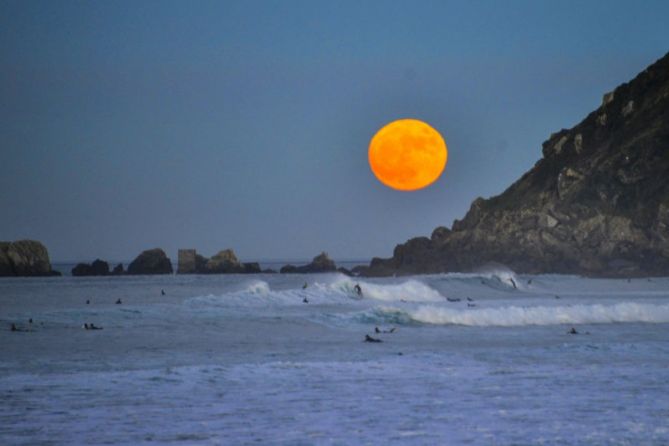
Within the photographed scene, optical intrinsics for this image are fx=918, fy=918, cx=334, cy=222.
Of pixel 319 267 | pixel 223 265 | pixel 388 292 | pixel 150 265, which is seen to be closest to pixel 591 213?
pixel 319 267

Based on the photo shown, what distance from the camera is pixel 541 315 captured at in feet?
146

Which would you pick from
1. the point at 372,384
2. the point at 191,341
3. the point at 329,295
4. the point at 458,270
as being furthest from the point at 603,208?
the point at 372,384

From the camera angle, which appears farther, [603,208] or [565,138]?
[565,138]

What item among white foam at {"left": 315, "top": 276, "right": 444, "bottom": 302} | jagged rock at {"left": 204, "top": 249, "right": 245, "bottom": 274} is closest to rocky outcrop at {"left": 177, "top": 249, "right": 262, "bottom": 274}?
jagged rock at {"left": 204, "top": 249, "right": 245, "bottom": 274}

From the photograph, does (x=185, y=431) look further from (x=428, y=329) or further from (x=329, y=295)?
(x=329, y=295)

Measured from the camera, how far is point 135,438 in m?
14.1

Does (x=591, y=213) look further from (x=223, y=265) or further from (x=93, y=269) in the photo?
(x=93, y=269)

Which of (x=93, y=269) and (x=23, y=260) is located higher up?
(x=23, y=260)

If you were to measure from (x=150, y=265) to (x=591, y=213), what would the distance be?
84.4 meters

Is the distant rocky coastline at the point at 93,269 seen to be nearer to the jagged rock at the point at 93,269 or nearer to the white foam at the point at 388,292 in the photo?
the jagged rock at the point at 93,269

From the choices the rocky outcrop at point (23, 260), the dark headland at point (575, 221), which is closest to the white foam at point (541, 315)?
the dark headland at point (575, 221)

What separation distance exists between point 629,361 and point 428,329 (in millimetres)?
15041

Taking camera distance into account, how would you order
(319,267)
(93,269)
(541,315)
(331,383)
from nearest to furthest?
(331,383) → (541,315) → (93,269) → (319,267)

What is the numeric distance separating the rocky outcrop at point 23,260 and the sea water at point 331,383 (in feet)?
438
